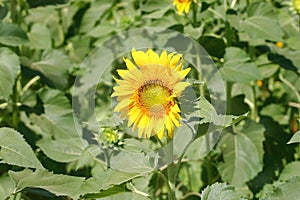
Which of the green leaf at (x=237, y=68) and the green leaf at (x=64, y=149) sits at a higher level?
the green leaf at (x=237, y=68)

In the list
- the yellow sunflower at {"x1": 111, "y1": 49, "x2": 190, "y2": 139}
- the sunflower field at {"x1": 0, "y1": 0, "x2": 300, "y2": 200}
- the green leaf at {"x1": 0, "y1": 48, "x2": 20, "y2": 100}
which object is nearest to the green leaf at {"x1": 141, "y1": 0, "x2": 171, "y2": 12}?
the sunflower field at {"x1": 0, "y1": 0, "x2": 300, "y2": 200}

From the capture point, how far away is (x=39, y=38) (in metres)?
2.42

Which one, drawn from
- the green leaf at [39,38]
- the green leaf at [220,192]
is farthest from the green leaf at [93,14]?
the green leaf at [220,192]

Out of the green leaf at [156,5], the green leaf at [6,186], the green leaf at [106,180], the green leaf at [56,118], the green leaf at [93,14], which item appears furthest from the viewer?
the green leaf at [93,14]

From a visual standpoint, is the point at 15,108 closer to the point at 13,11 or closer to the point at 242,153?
the point at 13,11

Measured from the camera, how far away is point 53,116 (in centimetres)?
214

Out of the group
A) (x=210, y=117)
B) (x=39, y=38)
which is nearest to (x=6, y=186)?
(x=210, y=117)

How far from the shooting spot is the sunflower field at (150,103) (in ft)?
4.58

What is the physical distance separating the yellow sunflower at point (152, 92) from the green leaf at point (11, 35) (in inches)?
26.6

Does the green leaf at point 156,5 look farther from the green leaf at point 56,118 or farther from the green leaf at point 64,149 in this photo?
the green leaf at point 64,149

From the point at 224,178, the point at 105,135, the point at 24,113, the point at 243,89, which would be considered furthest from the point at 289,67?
the point at 24,113

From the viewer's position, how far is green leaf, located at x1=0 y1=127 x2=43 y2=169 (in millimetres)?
1547

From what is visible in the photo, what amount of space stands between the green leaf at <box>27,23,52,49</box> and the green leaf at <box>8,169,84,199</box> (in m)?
0.94

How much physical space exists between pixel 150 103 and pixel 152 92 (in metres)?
0.02
